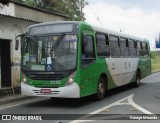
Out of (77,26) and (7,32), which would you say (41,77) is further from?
(7,32)

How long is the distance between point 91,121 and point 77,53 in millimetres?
3239

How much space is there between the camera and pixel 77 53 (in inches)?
503

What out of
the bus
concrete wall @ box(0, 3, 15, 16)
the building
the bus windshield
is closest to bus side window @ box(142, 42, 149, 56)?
the building

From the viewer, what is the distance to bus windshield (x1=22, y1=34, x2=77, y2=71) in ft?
41.9

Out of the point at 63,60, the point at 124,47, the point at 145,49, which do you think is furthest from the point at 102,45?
the point at 145,49

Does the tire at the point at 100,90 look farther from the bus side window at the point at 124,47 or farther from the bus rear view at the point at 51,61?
the bus side window at the point at 124,47

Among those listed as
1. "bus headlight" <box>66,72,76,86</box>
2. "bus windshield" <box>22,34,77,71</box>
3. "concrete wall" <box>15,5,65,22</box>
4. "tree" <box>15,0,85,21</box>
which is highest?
"tree" <box>15,0,85,21</box>

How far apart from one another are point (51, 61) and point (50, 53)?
10.9 inches

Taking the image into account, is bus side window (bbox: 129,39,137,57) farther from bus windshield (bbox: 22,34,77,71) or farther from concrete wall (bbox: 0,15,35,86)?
bus windshield (bbox: 22,34,77,71)

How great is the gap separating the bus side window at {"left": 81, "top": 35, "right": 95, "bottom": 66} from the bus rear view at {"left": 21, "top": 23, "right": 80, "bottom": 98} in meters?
0.43

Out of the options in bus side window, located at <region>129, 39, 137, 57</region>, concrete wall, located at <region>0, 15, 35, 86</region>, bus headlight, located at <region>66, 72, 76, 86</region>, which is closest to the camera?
bus headlight, located at <region>66, 72, 76, 86</region>

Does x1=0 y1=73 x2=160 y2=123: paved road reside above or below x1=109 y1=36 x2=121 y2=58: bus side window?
below

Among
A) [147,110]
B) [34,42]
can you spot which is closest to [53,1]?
[34,42]

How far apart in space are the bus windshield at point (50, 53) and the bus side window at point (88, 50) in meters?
0.43
